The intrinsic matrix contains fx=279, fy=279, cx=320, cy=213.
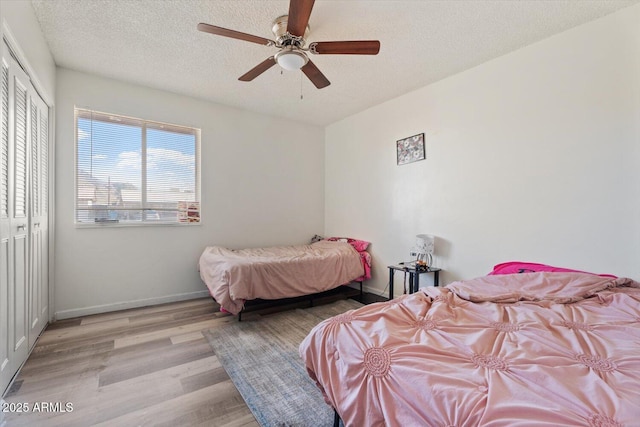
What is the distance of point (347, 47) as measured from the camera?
200cm

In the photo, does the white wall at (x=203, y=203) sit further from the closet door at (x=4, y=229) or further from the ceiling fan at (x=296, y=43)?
the ceiling fan at (x=296, y=43)

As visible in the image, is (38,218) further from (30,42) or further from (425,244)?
(425,244)

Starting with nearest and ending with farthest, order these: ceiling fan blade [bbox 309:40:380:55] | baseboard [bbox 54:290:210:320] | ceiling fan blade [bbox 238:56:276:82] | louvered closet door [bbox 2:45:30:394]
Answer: louvered closet door [bbox 2:45:30:394] < ceiling fan blade [bbox 309:40:380:55] < ceiling fan blade [bbox 238:56:276:82] < baseboard [bbox 54:290:210:320]

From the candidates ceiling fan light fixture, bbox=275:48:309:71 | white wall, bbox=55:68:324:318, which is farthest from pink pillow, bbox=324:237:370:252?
ceiling fan light fixture, bbox=275:48:309:71

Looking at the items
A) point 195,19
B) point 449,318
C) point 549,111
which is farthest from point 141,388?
point 549,111

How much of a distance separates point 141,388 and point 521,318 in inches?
92.3

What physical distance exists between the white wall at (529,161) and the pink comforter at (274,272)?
27.4 inches

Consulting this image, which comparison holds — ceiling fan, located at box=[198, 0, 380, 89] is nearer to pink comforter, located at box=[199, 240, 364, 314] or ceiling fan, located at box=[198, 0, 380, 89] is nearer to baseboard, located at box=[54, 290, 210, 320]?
pink comforter, located at box=[199, 240, 364, 314]

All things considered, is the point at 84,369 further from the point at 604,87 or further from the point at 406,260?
the point at 604,87

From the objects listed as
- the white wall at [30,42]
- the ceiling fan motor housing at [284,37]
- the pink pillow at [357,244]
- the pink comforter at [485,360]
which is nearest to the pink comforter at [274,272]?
the pink pillow at [357,244]

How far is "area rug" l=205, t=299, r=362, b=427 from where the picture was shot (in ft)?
5.33

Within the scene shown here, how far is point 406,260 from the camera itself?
11.6 feet

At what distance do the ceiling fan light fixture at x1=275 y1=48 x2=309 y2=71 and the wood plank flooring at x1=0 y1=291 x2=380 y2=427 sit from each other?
2.37 meters

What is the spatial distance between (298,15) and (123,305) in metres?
3.51
